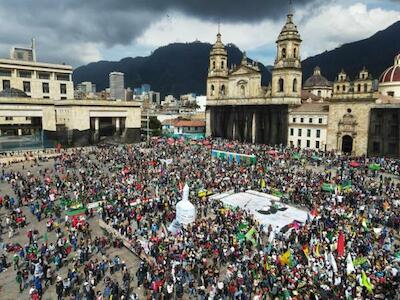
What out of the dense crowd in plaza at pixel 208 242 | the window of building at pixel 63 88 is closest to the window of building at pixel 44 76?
the window of building at pixel 63 88

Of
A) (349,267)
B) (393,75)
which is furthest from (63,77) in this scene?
(349,267)

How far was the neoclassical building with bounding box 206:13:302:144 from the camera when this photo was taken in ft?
192

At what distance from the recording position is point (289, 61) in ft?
191

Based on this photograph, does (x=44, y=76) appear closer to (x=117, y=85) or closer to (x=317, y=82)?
(x=317, y=82)

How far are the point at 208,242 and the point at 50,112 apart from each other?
47806 mm

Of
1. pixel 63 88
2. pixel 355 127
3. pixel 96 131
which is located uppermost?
pixel 63 88

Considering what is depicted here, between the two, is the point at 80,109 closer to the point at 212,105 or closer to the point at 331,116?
the point at 212,105

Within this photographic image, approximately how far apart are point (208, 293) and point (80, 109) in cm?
5168

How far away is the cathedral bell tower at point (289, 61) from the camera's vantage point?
57844 millimetres

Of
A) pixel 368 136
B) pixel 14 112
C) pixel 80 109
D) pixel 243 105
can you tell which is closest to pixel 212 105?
pixel 243 105

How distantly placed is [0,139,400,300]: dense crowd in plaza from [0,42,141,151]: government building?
21.9 m

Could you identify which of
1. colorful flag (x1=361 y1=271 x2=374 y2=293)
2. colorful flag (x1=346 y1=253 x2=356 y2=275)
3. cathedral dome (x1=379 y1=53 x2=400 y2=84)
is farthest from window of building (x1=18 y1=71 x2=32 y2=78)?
cathedral dome (x1=379 y1=53 x2=400 y2=84)

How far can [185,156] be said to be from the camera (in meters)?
47.4

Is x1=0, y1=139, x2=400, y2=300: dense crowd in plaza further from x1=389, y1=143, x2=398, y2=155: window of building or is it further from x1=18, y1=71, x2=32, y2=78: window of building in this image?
x1=18, y1=71, x2=32, y2=78: window of building
